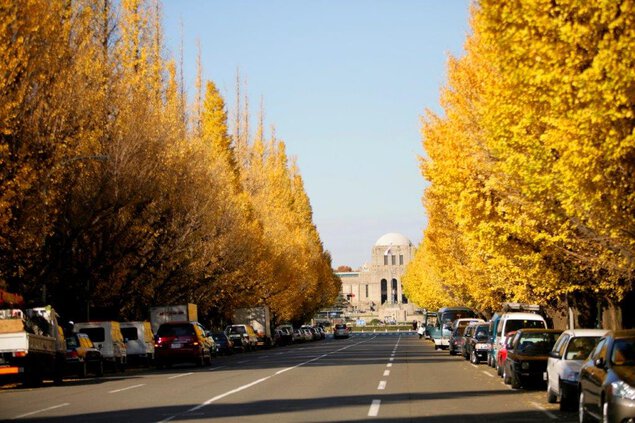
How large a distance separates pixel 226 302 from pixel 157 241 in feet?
81.2

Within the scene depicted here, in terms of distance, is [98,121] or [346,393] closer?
[346,393]

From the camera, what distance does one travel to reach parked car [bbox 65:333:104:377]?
35094mm

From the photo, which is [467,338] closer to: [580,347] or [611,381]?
[580,347]

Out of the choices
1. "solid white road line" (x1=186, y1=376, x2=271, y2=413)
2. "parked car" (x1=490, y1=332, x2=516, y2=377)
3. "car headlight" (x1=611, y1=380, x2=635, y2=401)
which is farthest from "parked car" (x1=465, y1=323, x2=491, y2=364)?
"car headlight" (x1=611, y1=380, x2=635, y2=401)

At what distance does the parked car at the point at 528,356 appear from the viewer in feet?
82.6

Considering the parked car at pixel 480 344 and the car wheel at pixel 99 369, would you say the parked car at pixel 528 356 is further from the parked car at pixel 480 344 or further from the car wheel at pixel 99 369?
the car wheel at pixel 99 369

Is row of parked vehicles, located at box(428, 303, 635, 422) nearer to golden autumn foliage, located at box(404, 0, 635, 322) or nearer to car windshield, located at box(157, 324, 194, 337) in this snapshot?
golden autumn foliage, located at box(404, 0, 635, 322)

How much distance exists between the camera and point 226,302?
73.4 metres

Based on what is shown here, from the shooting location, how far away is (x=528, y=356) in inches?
997

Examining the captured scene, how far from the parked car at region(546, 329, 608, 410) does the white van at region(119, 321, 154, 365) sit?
83.8 feet

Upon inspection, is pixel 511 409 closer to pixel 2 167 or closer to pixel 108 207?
pixel 2 167

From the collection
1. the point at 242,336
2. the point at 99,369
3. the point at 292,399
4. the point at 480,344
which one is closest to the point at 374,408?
the point at 292,399

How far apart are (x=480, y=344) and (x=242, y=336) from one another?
3127cm

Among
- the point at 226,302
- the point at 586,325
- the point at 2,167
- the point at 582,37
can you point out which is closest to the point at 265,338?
the point at 226,302
